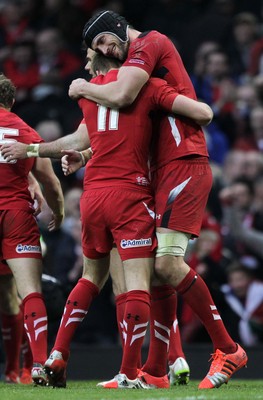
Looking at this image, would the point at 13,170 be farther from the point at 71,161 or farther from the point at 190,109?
the point at 190,109

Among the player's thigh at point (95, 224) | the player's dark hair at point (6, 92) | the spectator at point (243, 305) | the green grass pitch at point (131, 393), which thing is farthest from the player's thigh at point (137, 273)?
the spectator at point (243, 305)

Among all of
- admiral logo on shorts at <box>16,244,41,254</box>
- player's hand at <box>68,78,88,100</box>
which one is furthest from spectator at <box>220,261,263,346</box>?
player's hand at <box>68,78,88,100</box>

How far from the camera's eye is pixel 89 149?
25.0 feet

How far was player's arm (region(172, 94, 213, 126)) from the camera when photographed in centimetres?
708

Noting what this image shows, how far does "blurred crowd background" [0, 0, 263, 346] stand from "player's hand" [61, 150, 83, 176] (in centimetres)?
182

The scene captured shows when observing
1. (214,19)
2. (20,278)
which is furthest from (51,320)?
(214,19)

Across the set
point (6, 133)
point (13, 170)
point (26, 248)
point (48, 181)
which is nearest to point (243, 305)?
point (48, 181)

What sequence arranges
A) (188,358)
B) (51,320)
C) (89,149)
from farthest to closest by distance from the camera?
(188,358) → (51,320) → (89,149)

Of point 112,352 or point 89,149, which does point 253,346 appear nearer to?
point 112,352

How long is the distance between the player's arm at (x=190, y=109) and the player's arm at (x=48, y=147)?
695 millimetres

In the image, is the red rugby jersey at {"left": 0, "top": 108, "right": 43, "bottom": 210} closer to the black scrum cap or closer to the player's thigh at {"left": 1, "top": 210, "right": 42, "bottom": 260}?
the player's thigh at {"left": 1, "top": 210, "right": 42, "bottom": 260}

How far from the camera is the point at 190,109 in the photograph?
23.3 feet

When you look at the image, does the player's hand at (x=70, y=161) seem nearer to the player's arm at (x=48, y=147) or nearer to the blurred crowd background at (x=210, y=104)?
the player's arm at (x=48, y=147)

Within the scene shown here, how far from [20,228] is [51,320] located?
4.89 ft
